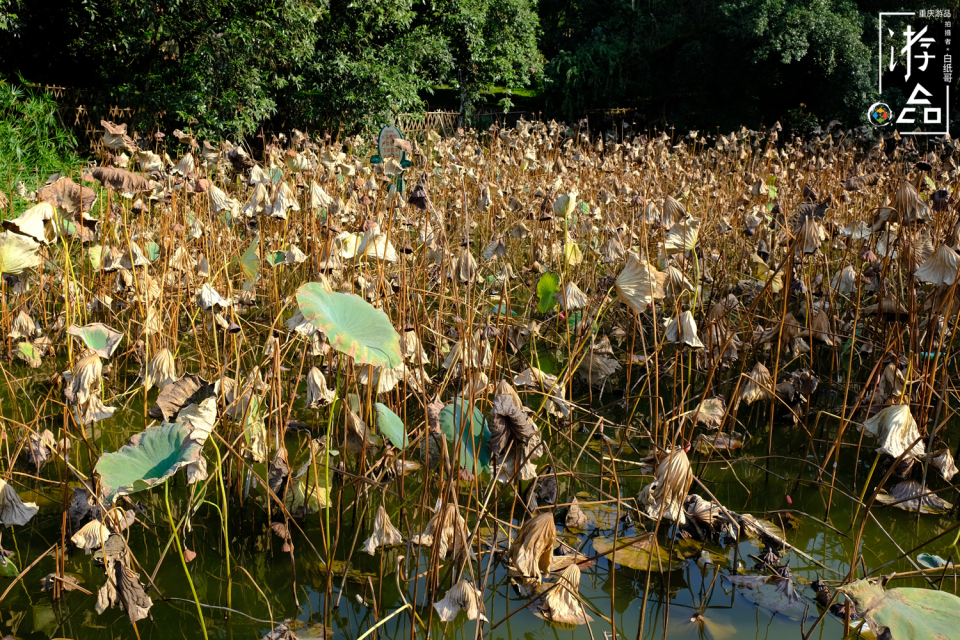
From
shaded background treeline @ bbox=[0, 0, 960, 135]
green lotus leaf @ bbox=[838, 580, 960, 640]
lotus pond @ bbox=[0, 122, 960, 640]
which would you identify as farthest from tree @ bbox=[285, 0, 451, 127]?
green lotus leaf @ bbox=[838, 580, 960, 640]

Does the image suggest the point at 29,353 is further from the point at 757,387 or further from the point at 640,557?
the point at 757,387

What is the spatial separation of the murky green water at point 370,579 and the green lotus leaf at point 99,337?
0.81 feet

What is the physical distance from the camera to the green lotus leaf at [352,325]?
94 cm

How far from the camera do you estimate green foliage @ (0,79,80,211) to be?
4.84 m

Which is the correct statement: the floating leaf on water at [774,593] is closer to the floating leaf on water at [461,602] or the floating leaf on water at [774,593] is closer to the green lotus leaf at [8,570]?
the floating leaf on water at [461,602]

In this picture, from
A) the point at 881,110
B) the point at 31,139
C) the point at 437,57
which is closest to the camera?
the point at 31,139

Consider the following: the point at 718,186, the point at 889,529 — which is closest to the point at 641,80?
the point at 718,186

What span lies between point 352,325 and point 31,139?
636 cm

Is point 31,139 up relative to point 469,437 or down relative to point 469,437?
up

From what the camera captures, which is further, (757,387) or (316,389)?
(757,387)

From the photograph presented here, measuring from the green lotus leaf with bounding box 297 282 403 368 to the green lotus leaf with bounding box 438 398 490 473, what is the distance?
0.59 feet

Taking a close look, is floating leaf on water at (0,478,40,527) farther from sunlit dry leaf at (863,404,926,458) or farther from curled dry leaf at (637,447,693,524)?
sunlit dry leaf at (863,404,926,458)

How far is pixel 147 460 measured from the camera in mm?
1001
